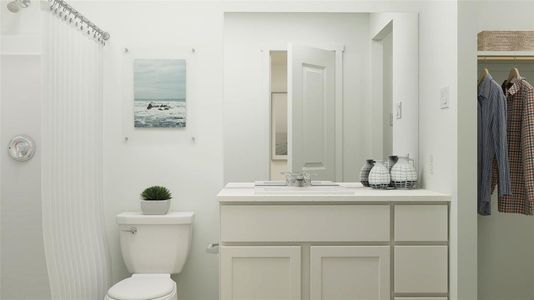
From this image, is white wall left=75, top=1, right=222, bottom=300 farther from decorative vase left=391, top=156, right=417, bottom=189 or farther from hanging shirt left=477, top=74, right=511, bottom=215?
hanging shirt left=477, top=74, right=511, bottom=215

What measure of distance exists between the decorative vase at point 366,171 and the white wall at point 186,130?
31.1 inches

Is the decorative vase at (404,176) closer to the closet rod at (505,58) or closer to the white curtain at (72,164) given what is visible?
the closet rod at (505,58)

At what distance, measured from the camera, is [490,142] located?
236cm

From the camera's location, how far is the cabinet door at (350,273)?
231 cm

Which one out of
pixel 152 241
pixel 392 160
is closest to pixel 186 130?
pixel 152 241

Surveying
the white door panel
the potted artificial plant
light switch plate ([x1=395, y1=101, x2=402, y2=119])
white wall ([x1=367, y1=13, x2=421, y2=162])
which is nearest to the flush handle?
the potted artificial plant

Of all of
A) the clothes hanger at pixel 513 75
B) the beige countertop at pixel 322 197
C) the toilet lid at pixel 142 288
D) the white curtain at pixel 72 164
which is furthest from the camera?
the clothes hanger at pixel 513 75

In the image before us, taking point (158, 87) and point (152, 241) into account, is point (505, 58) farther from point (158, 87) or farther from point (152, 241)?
point (152, 241)

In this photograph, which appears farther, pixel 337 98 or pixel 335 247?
pixel 337 98

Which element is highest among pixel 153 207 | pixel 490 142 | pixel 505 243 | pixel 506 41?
pixel 506 41

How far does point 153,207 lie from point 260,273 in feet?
2.54

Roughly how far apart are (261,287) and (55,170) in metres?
1.13

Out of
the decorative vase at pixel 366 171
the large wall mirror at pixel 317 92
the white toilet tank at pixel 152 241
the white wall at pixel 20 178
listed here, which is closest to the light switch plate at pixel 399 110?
the large wall mirror at pixel 317 92

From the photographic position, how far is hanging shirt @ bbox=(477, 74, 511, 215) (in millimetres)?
2314
